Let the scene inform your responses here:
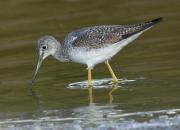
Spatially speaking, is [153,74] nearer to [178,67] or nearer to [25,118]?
[178,67]

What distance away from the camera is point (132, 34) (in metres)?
11.8

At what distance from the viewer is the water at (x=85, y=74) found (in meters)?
9.95

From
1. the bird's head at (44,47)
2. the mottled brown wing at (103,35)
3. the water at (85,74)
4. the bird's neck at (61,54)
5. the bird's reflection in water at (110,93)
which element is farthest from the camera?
the bird's neck at (61,54)

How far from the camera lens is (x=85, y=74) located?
12.8m

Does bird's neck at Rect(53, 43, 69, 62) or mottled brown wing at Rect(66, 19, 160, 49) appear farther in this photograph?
bird's neck at Rect(53, 43, 69, 62)

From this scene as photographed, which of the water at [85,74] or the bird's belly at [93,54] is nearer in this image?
the water at [85,74]

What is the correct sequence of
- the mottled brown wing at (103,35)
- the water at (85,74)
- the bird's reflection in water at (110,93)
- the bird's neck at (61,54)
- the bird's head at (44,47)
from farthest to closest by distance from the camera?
1. the bird's neck at (61,54)
2. the bird's head at (44,47)
3. the mottled brown wing at (103,35)
4. the bird's reflection in water at (110,93)
5. the water at (85,74)

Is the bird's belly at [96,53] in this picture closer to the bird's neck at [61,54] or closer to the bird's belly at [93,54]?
the bird's belly at [93,54]

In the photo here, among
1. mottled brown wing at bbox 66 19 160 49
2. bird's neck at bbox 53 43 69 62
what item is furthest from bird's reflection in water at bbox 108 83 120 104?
bird's neck at bbox 53 43 69 62

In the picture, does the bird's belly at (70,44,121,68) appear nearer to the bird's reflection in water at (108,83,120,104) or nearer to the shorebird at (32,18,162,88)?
the shorebird at (32,18,162,88)

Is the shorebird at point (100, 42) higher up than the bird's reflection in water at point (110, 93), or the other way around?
the shorebird at point (100, 42)

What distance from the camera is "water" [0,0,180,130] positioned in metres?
9.95

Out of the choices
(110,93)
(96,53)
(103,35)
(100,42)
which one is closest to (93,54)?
(96,53)

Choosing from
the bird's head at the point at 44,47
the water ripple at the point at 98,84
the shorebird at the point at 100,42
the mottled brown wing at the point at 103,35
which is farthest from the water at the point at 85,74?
the mottled brown wing at the point at 103,35
